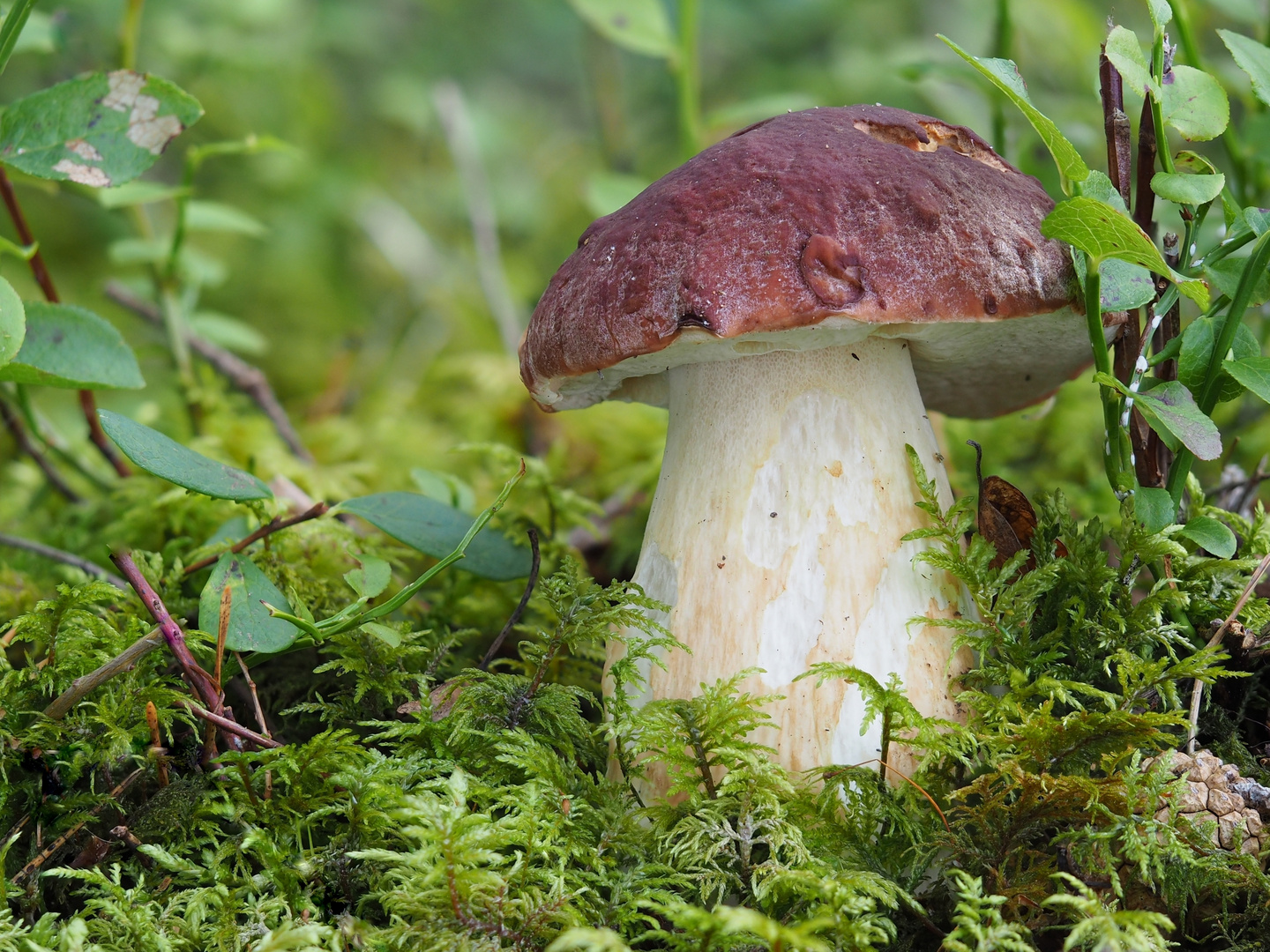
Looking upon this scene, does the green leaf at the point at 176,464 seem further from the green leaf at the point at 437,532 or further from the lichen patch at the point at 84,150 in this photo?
the lichen patch at the point at 84,150

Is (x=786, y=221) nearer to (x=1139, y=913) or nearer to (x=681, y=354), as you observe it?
(x=681, y=354)

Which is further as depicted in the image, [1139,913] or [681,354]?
[681,354]

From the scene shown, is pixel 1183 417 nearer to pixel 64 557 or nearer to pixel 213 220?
pixel 64 557

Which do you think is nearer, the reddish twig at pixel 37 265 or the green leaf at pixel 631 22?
the reddish twig at pixel 37 265

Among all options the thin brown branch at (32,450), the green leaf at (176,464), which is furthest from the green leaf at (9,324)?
the thin brown branch at (32,450)

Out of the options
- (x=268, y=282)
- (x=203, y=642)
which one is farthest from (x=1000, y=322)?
(x=268, y=282)

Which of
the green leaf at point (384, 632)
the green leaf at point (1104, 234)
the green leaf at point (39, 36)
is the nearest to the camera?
the green leaf at point (1104, 234)
